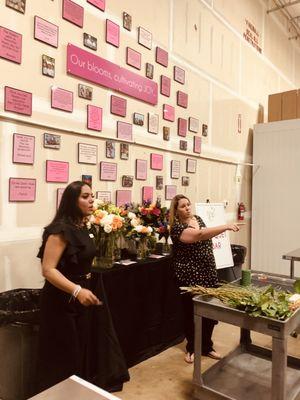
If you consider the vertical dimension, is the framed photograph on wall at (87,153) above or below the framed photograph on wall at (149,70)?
below

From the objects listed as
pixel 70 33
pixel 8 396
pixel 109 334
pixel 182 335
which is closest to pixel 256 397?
pixel 109 334

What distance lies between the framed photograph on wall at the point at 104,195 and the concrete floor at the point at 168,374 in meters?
1.37

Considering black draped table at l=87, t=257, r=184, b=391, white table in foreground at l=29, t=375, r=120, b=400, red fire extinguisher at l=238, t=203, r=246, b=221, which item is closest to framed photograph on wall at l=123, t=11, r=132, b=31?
black draped table at l=87, t=257, r=184, b=391

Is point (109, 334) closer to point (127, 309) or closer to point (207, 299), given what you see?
point (127, 309)

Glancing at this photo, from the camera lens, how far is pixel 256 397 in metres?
2.20

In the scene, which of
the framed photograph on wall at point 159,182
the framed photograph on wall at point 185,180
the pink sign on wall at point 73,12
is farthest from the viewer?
the framed photograph on wall at point 185,180

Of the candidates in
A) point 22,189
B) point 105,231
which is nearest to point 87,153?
point 22,189

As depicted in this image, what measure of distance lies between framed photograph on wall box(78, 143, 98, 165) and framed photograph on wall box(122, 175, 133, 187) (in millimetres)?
393

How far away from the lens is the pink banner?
9.58 ft

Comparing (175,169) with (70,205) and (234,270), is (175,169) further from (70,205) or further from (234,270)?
(70,205)

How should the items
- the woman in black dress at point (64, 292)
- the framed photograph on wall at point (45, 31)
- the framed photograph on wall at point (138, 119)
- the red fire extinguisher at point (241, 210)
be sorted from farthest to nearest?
the red fire extinguisher at point (241, 210), the framed photograph on wall at point (138, 119), the framed photograph on wall at point (45, 31), the woman in black dress at point (64, 292)

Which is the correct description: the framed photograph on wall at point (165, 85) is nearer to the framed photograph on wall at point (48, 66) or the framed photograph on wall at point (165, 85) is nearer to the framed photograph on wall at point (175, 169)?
the framed photograph on wall at point (175, 169)

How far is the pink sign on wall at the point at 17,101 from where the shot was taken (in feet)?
8.14

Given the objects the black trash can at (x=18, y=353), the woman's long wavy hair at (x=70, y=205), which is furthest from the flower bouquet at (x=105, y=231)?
the black trash can at (x=18, y=353)
